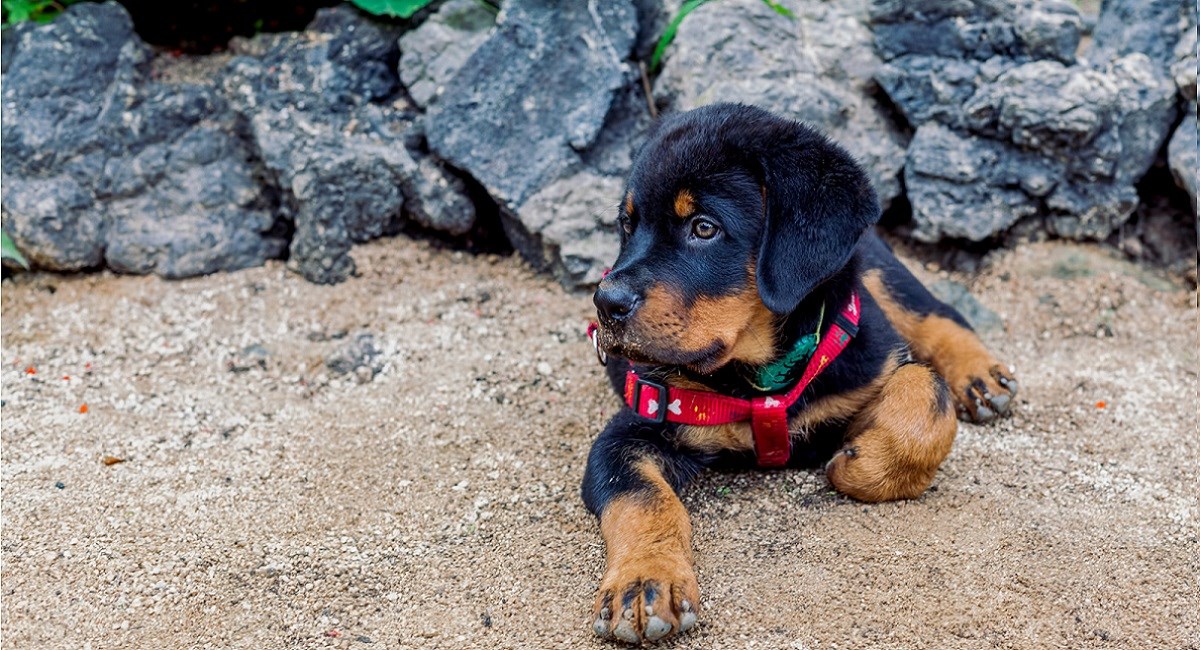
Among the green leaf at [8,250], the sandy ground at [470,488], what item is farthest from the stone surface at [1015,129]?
the green leaf at [8,250]

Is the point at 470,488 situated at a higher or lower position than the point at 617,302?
lower

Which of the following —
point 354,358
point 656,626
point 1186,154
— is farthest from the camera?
point 1186,154

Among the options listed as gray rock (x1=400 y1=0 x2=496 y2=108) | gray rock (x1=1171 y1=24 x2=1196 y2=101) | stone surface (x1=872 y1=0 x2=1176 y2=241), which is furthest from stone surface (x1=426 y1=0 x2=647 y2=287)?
gray rock (x1=1171 y1=24 x2=1196 y2=101)

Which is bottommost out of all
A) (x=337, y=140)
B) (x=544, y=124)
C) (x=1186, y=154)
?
(x=337, y=140)

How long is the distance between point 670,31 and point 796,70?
0.74 m

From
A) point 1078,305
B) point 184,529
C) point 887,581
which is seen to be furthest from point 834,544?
point 1078,305

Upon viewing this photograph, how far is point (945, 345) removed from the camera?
4.37 m

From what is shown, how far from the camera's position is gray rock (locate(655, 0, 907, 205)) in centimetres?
557

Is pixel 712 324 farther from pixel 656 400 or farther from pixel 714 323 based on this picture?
pixel 656 400

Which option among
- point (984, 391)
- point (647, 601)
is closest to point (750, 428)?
point (647, 601)

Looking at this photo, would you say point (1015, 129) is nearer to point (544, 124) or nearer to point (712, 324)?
point (544, 124)

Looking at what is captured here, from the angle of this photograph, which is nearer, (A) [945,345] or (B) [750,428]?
(B) [750,428]

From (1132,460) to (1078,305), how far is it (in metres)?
1.54

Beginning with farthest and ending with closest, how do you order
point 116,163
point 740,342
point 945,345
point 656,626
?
point 116,163 < point 945,345 < point 740,342 < point 656,626
